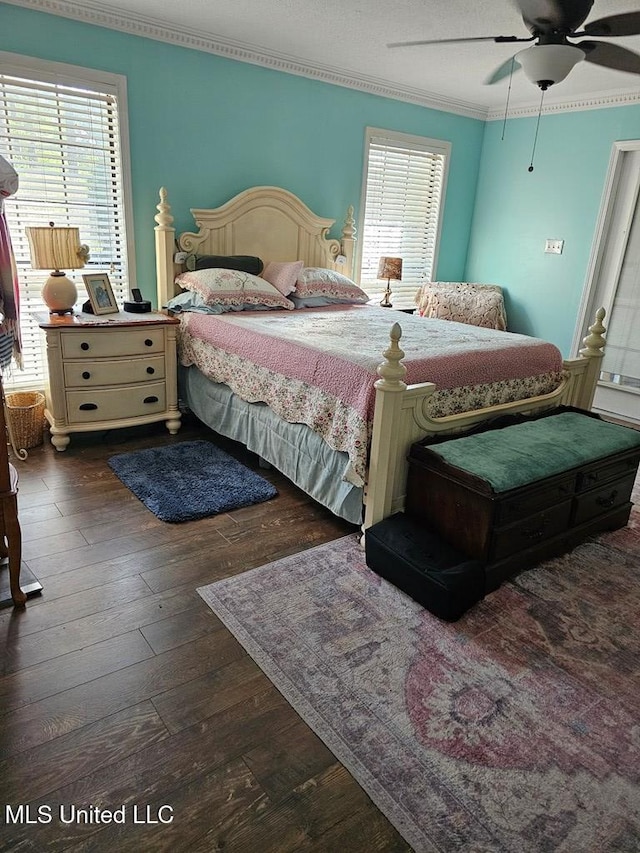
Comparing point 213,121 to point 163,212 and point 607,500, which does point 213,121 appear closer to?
point 163,212

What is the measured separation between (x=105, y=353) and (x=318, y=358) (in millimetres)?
1464

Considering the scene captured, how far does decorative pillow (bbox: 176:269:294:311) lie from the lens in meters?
3.75

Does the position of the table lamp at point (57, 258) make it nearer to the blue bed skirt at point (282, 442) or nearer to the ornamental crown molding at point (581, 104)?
the blue bed skirt at point (282, 442)

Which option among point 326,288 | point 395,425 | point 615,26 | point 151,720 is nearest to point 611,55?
point 615,26

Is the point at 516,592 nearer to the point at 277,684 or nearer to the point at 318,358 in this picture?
the point at 277,684

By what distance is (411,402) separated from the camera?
2.42 metres

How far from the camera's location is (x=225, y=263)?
4074 mm

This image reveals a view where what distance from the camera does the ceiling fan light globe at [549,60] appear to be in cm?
243

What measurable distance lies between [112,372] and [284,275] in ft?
4.68

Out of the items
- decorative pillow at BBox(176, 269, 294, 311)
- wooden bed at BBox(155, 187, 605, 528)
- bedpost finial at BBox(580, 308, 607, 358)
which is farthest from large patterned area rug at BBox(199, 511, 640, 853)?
decorative pillow at BBox(176, 269, 294, 311)

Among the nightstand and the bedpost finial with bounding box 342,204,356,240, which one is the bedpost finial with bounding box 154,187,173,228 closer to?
the nightstand

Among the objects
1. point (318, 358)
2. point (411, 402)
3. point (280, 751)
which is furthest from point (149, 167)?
point (280, 751)

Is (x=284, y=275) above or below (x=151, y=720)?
above

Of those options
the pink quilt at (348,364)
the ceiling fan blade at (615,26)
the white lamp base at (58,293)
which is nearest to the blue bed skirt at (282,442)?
the pink quilt at (348,364)
